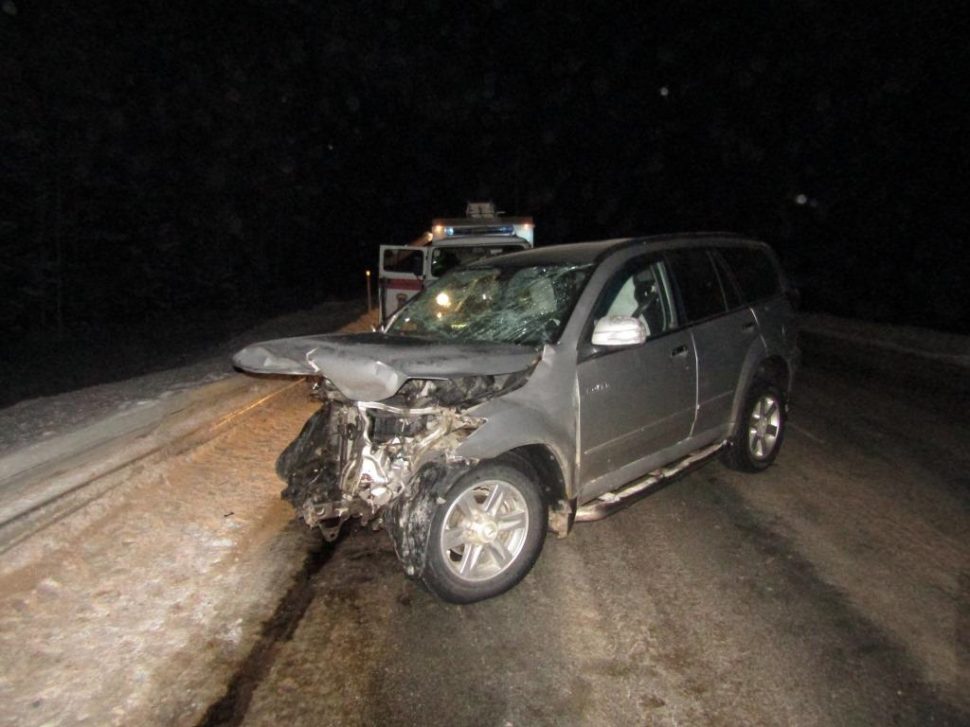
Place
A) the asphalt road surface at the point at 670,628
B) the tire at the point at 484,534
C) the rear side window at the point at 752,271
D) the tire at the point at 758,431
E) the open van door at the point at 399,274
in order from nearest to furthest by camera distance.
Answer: the asphalt road surface at the point at 670,628 → the tire at the point at 484,534 → the tire at the point at 758,431 → the rear side window at the point at 752,271 → the open van door at the point at 399,274

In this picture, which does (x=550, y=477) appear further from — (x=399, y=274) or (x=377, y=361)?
(x=399, y=274)

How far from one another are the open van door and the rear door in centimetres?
787

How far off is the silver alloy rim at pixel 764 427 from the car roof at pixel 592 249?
1351mm

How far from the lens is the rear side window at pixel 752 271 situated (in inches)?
239

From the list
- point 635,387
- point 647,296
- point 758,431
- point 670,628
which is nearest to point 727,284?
point 647,296

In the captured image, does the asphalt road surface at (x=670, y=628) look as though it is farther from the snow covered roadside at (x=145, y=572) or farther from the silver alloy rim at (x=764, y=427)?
the silver alloy rim at (x=764, y=427)

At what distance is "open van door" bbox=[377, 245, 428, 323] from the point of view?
13.5 metres

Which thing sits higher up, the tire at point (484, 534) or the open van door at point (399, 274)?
the open van door at point (399, 274)

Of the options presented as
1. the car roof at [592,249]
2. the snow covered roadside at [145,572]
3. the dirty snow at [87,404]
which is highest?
the car roof at [592,249]

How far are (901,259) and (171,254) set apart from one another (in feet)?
92.0

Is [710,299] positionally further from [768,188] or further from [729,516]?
[768,188]

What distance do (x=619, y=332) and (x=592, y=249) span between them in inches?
41.8

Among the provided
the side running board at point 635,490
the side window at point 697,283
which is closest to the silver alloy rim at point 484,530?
the side running board at point 635,490

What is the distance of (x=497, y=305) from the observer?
5156mm
